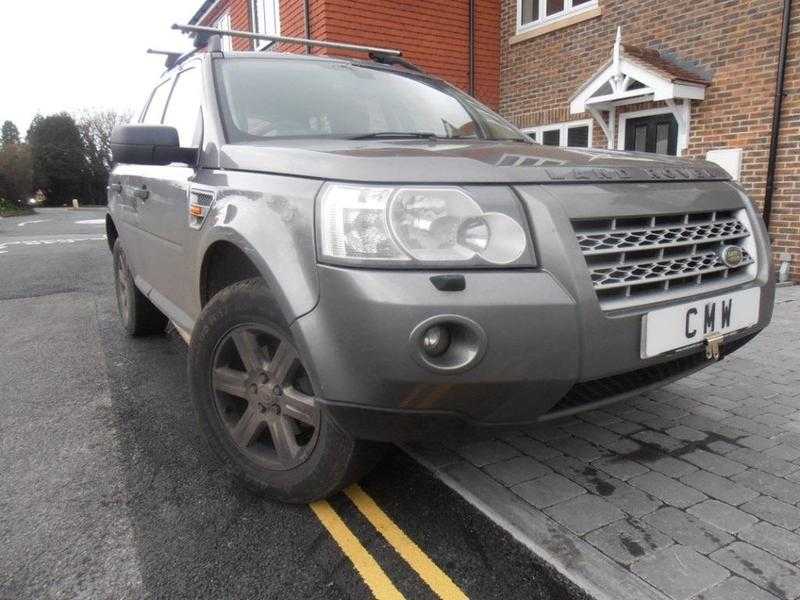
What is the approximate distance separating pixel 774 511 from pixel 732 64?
264 inches

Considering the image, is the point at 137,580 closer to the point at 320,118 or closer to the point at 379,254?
the point at 379,254

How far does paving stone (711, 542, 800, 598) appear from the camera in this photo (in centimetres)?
188

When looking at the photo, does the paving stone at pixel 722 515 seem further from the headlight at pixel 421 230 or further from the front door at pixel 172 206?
the front door at pixel 172 206

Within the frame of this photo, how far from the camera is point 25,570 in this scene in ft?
6.79

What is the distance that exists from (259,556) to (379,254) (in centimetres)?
116

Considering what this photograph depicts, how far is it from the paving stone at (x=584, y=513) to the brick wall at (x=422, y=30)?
9.03 m

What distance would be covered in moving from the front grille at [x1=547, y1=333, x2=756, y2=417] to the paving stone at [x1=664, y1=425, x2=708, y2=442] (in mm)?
599

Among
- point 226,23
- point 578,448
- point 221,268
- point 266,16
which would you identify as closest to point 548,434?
point 578,448

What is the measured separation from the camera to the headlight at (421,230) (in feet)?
5.88

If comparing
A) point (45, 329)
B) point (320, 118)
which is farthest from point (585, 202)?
point (45, 329)

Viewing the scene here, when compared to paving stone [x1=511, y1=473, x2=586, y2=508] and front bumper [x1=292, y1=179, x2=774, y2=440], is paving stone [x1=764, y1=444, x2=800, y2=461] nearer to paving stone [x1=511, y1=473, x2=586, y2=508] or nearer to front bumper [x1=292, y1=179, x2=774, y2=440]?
paving stone [x1=511, y1=473, x2=586, y2=508]

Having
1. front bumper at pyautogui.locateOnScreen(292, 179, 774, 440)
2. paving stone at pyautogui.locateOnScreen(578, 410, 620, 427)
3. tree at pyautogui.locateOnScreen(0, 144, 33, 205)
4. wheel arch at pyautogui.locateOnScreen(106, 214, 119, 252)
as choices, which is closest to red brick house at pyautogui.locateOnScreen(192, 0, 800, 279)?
paving stone at pyautogui.locateOnScreen(578, 410, 620, 427)

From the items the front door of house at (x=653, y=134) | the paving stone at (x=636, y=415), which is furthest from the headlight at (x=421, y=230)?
the front door of house at (x=653, y=134)

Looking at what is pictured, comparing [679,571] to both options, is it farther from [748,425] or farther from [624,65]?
[624,65]
